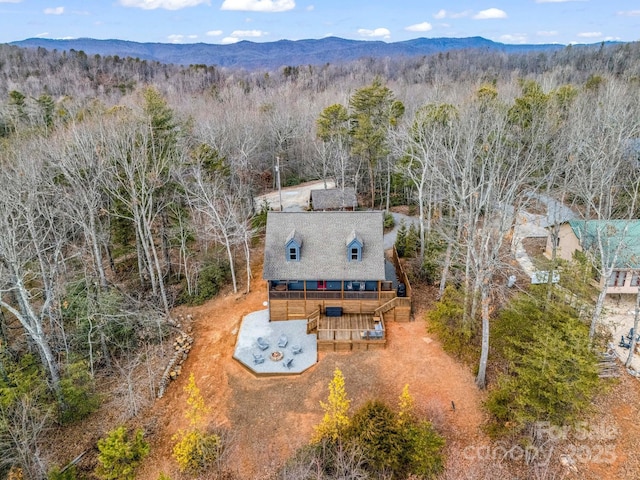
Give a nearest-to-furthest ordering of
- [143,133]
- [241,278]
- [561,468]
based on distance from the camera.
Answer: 1. [561,468]
2. [143,133]
3. [241,278]

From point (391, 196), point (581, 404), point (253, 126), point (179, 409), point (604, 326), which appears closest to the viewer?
point (581, 404)

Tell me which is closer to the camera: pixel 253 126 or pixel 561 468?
pixel 561 468

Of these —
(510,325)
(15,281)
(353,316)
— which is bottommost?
(353,316)

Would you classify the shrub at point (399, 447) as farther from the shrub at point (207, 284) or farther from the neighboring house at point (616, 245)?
the shrub at point (207, 284)

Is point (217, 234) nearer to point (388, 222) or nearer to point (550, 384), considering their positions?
point (388, 222)

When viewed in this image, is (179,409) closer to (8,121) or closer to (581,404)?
(581,404)

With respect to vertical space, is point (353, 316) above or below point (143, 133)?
below

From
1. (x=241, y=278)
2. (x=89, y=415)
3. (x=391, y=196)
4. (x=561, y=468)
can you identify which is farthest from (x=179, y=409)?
(x=391, y=196)
